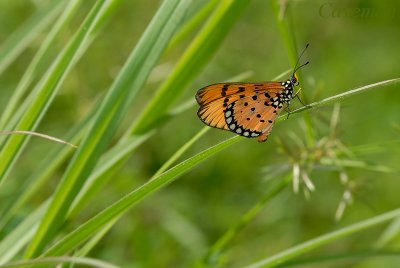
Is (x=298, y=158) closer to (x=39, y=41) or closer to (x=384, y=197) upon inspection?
(x=384, y=197)

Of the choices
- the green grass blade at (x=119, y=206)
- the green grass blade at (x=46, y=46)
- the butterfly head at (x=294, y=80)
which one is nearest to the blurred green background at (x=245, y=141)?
the green grass blade at (x=46, y=46)

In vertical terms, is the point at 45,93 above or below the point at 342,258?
above

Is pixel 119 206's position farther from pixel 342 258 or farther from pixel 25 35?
pixel 25 35

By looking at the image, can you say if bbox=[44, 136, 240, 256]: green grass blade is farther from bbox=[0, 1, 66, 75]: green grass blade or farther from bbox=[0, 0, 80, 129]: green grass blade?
bbox=[0, 1, 66, 75]: green grass blade

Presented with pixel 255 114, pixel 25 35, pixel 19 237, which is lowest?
pixel 255 114

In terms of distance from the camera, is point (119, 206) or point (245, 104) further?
point (245, 104)

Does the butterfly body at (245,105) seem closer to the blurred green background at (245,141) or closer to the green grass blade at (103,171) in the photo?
the green grass blade at (103,171)

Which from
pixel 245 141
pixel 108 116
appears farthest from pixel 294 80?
pixel 245 141

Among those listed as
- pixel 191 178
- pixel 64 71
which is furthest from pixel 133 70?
pixel 191 178
